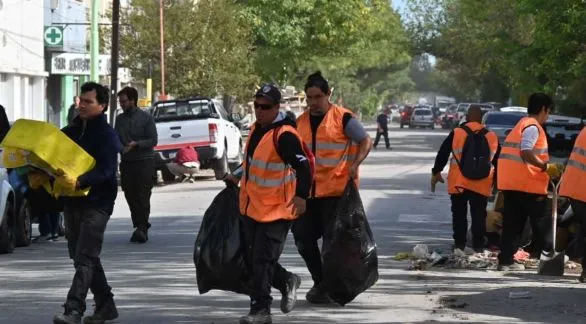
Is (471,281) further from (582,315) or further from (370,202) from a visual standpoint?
(370,202)

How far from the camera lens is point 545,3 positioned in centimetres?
3975

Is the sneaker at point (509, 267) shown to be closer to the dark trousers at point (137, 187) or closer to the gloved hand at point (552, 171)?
the gloved hand at point (552, 171)

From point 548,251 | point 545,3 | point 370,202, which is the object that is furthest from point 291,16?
point 548,251

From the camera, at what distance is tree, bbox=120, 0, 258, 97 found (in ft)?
166

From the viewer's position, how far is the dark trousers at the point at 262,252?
1040 cm

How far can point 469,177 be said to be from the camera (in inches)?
622

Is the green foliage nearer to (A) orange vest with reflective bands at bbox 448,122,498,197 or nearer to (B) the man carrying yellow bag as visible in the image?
(A) orange vest with reflective bands at bbox 448,122,498,197

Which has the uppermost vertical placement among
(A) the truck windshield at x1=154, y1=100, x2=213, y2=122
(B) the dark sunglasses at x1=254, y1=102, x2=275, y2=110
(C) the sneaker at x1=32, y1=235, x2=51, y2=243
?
(B) the dark sunglasses at x1=254, y1=102, x2=275, y2=110

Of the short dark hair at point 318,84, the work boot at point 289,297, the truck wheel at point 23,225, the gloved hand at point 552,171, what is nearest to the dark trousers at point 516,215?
the gloved hand at point 552,171

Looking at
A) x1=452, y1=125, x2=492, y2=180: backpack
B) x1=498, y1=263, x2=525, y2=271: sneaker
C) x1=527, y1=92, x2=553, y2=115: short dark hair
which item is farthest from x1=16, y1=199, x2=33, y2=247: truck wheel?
x1=527, y1=92, x2=553, y2=115: short dark hair

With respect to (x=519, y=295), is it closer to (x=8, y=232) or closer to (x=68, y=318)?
(x=68, y=318)

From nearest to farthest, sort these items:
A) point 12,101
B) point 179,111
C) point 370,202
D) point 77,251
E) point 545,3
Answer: point 77,251 < point 370,202 < point 179,111 < point 545,3 < point 12,101

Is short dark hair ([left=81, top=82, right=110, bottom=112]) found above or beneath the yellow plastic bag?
above

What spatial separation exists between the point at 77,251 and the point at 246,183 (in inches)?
50.5
